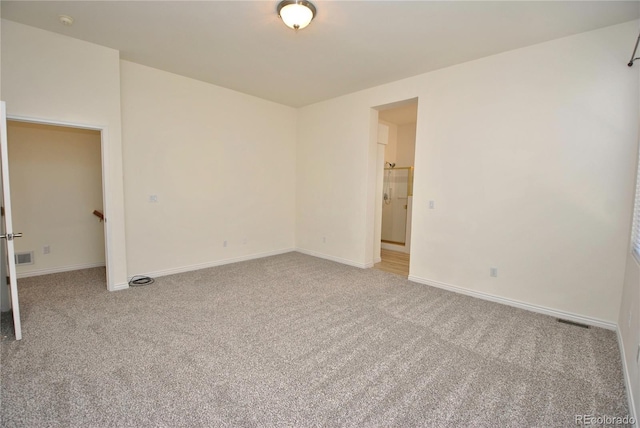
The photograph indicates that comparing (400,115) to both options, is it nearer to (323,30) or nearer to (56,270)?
(323,30)

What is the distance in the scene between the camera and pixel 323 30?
9.38 ft

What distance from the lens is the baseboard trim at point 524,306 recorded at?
2.84 metres

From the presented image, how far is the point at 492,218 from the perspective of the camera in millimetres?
3438

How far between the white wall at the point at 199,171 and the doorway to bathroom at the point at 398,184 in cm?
244

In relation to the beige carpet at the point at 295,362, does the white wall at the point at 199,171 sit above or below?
above

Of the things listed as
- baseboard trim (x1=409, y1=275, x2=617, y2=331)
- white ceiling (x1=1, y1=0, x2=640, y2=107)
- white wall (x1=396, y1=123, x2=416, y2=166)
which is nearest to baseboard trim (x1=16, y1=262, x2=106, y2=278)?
white ceiling (x1=1, y1=0, x2=640, y2=107)

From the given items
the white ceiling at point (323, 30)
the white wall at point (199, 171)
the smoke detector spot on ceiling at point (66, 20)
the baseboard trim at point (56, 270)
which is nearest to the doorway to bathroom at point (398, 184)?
the white wall at point (199, 171)

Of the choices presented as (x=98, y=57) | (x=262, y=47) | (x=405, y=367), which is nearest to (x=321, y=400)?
(x=405, y=367)

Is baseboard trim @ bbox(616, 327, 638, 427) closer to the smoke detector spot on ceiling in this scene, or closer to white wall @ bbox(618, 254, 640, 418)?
white wall @ bbox(618, 254, 640, 418)

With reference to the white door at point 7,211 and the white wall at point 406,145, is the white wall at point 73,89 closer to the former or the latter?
the white door at point 7,211

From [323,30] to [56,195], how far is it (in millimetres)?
4425

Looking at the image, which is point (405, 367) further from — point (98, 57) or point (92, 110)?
point (98, 57)

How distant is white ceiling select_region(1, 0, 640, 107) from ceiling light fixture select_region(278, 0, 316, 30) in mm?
121

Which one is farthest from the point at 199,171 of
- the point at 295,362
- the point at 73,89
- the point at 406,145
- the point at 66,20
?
the point at 406,145
